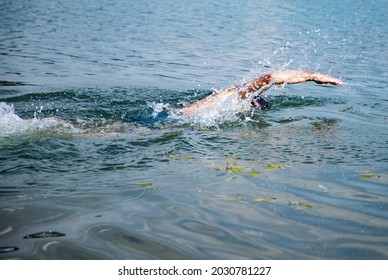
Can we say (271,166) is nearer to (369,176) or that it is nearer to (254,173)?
(254,173)

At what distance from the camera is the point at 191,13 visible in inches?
1457

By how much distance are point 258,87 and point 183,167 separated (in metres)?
2.91

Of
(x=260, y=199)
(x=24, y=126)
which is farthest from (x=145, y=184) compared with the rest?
(x=24, y=126)

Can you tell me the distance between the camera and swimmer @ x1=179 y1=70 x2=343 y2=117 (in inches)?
328

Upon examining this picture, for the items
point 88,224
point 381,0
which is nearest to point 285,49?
point 88,224

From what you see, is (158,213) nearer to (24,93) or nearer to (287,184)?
(287,184)

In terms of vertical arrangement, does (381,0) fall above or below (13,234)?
above

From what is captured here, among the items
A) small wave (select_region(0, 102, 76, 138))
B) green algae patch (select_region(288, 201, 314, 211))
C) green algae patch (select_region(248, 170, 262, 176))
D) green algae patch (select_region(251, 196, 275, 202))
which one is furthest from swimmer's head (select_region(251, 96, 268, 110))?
green algae patch (select_region(288, 201, 314, 211))

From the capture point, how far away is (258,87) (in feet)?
29.3

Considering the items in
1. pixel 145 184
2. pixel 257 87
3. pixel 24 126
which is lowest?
pixel 145 184

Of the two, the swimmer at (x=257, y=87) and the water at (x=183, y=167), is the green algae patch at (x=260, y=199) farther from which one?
the swimmer at (x=257, y=87)

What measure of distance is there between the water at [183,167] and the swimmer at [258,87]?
250 mm

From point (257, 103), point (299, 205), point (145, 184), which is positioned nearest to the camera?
point (299, 205)
